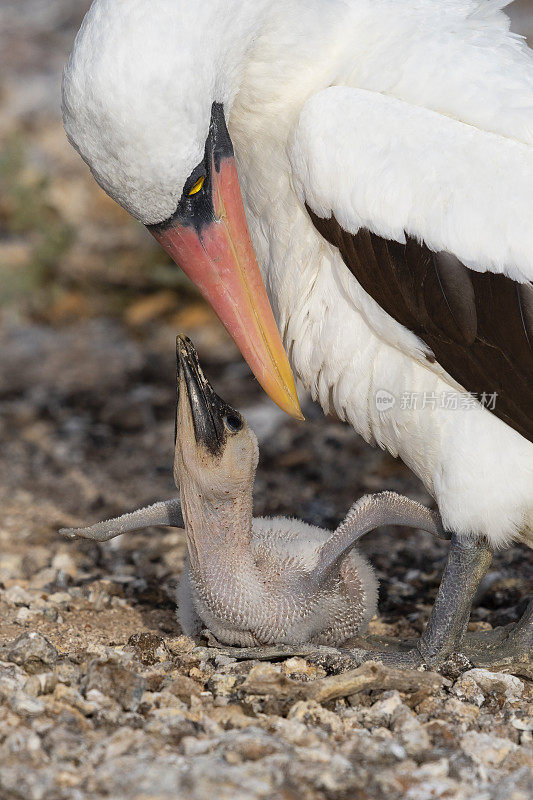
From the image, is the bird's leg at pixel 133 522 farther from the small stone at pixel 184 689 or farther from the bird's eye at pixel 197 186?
the bird's eye at pixel 197 186

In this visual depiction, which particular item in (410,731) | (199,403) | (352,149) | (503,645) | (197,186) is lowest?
(503,645)

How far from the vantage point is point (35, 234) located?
8.95 meters

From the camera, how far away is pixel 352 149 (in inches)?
126

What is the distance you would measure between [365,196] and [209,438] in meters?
1.03

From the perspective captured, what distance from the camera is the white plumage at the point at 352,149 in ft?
10.1

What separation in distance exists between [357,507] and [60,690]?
1300 mm

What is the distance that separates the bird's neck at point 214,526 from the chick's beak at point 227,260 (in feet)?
1.38

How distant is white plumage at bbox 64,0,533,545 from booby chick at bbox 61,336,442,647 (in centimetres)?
37

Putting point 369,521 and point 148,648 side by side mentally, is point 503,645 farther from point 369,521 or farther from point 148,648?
point 148,648

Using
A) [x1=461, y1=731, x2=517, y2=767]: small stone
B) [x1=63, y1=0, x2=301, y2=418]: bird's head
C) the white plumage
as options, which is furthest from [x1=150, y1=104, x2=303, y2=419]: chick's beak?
[x1=461, y1=731, x2=517, y2=767]: small stone

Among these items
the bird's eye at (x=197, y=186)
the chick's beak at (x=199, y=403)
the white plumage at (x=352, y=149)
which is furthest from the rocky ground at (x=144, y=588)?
the bird's eye at (x=197, y=186)

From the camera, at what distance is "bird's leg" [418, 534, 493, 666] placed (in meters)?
3.71

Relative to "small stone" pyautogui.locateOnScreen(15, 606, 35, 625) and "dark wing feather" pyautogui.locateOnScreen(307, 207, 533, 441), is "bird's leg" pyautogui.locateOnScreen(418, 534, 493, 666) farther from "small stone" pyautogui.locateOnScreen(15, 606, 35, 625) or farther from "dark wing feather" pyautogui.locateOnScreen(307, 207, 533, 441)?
"small stone" pyautogui.locateOnScreen(15, 606, 35, 625)

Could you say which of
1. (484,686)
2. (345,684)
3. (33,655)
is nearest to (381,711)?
(345,684)
